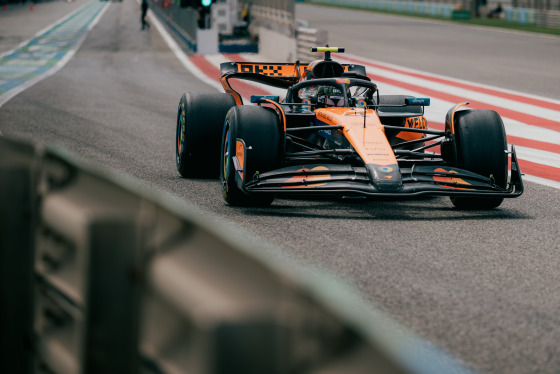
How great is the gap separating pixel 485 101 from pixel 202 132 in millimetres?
9593

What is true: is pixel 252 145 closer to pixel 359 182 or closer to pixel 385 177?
pixel 359 182

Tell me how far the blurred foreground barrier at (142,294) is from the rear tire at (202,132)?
6.34 metres

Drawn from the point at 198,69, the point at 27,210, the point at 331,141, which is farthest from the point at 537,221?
the point at 198,69

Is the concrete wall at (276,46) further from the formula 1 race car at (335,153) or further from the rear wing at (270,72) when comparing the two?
the formula 1 race car at (335,153)

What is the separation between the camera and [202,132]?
953 cm

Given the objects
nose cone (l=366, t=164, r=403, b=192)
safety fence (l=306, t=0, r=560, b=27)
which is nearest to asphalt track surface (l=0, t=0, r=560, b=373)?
nose cone (l=366, t=164, r=403, b=192)

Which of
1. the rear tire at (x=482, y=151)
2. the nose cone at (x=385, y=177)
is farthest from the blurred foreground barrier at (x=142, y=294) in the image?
the rear tire at (x=482, y=151)

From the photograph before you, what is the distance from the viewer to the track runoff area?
1170 cm

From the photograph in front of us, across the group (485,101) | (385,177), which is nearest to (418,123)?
(385,177)

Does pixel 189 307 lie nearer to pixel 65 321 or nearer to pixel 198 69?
pixel 65 321

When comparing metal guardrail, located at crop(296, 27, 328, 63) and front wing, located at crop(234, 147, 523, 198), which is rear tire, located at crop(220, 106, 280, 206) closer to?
front wing, located at crop(234, 147, 523, 198)

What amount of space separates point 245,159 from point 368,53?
21700mm

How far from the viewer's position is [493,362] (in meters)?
4.36

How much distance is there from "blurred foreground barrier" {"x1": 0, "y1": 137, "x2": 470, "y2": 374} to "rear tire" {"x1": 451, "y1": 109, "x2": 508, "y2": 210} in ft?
18.4
